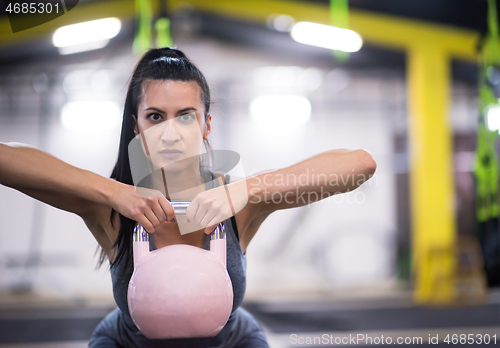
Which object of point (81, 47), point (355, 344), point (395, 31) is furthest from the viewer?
point (81, 47)

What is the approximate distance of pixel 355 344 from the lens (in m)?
2.50

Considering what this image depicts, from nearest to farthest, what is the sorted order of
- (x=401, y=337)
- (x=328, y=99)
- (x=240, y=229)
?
(x=240, y=229) → (x=401, y=337) → (x=328, y=99)

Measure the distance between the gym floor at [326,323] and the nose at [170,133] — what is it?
6.43 feet

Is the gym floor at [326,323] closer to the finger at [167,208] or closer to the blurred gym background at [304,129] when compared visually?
the blurred gym background at [304,129]

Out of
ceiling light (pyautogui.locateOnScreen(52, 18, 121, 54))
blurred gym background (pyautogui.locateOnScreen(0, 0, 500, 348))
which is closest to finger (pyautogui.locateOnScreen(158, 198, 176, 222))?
blurred gym background (pyautogui.locateOnScreen(0, 0, 500, 348))

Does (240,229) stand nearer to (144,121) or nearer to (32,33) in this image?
(144,121)

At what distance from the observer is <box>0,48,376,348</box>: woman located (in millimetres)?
750

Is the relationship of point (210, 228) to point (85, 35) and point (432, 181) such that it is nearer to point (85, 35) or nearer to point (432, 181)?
point (432, 181)

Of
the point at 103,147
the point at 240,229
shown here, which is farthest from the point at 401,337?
the point at 103,147

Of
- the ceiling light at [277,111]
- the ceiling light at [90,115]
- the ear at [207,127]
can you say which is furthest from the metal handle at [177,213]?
the ceiling light at [277,111]

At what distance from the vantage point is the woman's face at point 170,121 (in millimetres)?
822

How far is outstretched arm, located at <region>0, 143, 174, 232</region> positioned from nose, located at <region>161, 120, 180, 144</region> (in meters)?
0.12

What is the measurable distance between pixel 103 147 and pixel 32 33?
1.78 m

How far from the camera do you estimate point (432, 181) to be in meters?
4.92
